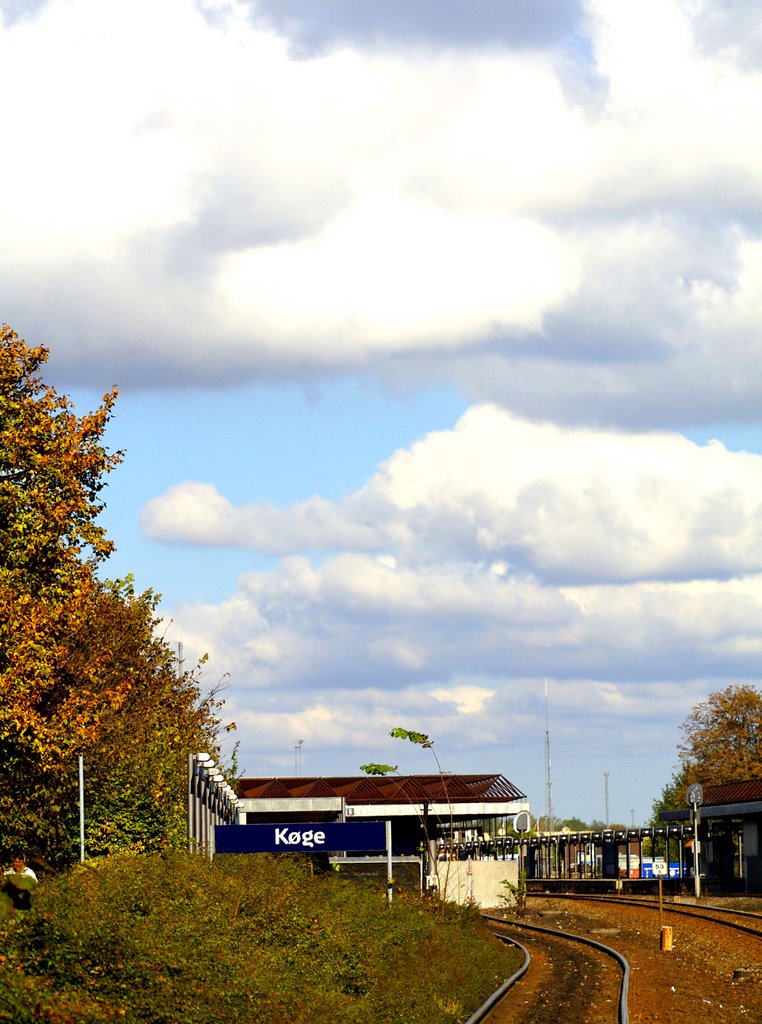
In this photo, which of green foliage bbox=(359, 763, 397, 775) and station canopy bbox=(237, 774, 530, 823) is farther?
station canopy bbox=(237, 774, 530, 823)

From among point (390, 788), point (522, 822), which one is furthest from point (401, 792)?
point (522, 822)

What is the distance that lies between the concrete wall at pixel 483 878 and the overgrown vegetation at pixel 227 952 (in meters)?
26.4

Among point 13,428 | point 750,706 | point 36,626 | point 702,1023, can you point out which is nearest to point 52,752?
point 36,626

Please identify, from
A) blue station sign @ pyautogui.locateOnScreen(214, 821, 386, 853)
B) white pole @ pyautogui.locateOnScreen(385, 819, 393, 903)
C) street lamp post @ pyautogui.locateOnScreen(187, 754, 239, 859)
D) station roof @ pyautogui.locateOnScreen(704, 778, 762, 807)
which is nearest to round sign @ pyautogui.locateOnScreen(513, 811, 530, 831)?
station roof @ pyautogui.locateOnScreen(704, 778, 762, 807)

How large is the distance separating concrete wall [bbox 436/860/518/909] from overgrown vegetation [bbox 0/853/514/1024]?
86.6 ft

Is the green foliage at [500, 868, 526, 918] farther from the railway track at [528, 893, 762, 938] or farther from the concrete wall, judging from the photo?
the railway track at [528, 893, 762, 938]

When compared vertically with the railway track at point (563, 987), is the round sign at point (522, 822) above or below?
above

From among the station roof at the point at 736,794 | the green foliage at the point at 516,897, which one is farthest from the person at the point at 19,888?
the station roof at the point at 736,794

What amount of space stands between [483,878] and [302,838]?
3189 centimetres

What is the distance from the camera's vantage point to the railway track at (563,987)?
23.5 m

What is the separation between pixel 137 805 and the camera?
36156 mm

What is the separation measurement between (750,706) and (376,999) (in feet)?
297

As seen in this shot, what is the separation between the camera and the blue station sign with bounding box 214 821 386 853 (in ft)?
102

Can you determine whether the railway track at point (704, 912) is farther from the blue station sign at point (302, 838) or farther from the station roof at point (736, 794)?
the blue station sign at point (302, 838)
